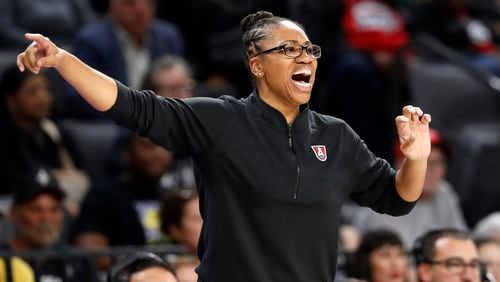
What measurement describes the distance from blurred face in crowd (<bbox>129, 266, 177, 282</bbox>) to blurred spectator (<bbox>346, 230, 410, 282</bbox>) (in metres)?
1.67

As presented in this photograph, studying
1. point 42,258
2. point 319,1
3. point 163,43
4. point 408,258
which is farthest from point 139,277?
point 319,1

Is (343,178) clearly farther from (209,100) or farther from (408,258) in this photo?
(408,258)

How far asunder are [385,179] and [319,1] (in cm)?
536

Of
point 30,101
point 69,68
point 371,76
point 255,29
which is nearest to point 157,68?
point 30,101

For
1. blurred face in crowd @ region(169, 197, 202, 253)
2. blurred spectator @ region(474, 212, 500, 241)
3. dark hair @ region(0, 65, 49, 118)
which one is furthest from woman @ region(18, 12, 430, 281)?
dark hair @ region(0, 65, 49, 118)

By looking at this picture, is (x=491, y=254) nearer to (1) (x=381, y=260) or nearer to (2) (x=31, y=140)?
(1) (x=381, y=260)

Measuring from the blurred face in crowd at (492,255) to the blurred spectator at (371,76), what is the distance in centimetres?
196

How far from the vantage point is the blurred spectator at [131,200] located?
7137 millimetres

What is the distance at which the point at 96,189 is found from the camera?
286 inches

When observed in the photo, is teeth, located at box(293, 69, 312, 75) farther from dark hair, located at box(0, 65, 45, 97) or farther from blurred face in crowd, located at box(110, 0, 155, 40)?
blurred face in crowd, located at box(110, 0, 155, 40)

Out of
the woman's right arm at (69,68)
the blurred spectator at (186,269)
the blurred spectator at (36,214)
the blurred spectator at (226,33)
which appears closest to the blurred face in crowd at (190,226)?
the blurred spectator at (186,269)

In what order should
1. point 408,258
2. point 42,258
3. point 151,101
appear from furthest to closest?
1. point 408,258
2. point 42,258
3. point 151,101

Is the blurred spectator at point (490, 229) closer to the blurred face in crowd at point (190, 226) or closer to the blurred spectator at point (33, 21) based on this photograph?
the blurred face in crowd at point (190, 226)

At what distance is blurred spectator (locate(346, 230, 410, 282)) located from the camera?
6.45 meters
